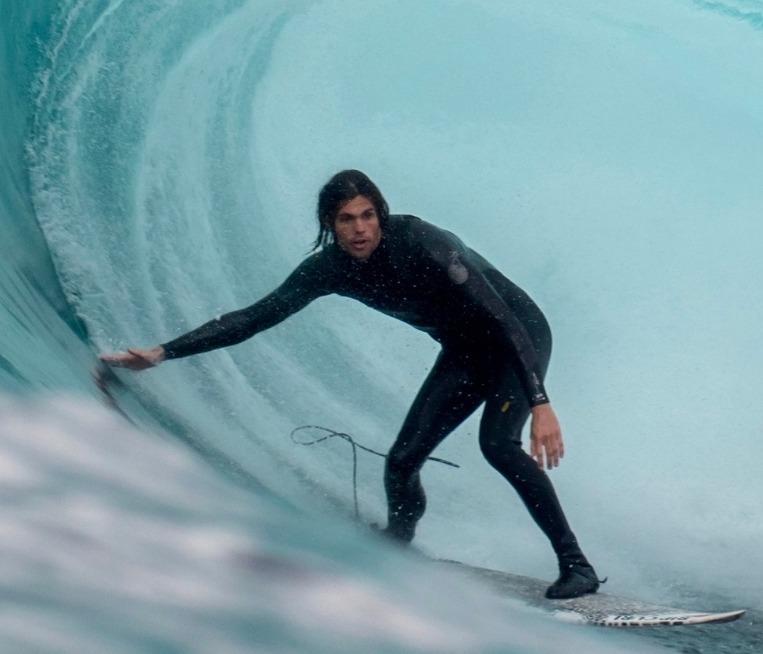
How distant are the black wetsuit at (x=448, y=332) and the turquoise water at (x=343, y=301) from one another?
263 mm

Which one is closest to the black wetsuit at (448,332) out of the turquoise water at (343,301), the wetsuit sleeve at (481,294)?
the wetsuit sleeve at (481,294)

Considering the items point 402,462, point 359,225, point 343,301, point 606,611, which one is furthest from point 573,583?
point 343,301

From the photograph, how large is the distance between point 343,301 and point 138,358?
216 centimetres

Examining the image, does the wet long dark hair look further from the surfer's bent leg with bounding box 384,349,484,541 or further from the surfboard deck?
the surfboard deck

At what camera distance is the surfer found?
1831 millimetres

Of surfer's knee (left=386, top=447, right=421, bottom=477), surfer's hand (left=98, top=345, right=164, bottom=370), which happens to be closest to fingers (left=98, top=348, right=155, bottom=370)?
surfer's hand (left=98, top=345, right=164, bottom=370)

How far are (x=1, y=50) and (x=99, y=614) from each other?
2.54 m

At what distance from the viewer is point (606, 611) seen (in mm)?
1755

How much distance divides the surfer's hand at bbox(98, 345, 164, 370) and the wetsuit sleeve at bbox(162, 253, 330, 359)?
0.06ft

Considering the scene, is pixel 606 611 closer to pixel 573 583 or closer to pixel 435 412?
pixel 573 583

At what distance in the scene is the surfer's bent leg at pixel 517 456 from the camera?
6.09 ft

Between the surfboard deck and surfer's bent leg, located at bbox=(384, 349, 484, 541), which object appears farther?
surfer's bent leg, located at bbox=(384, 349, 484, 541)

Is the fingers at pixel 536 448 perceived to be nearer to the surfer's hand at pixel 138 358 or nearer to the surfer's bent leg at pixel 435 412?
the surfer's bent leg at pixel 435 412

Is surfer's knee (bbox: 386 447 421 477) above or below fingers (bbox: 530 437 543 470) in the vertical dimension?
above
